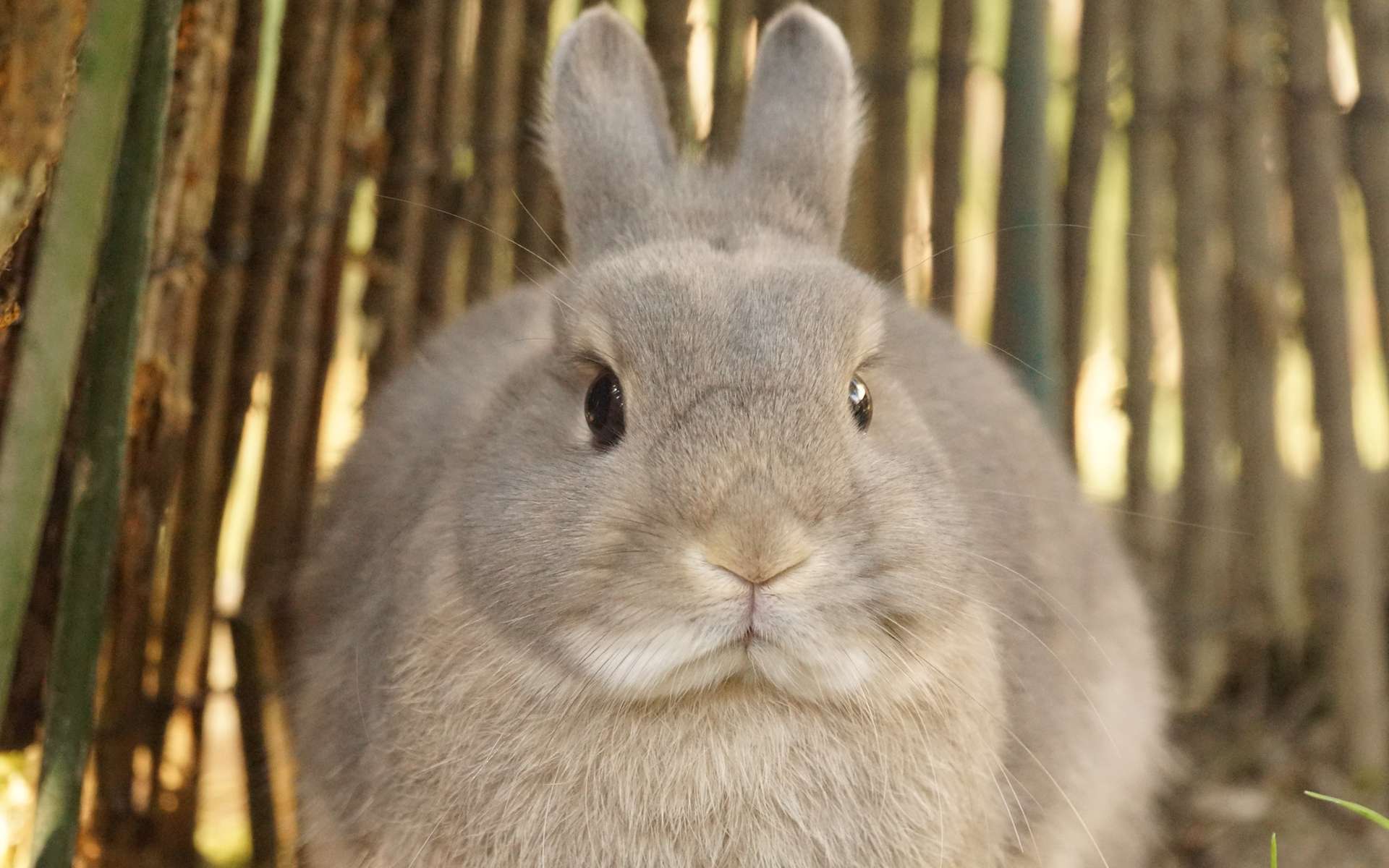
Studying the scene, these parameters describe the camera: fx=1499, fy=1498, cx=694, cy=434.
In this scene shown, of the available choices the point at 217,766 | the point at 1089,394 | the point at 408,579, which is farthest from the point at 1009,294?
the point at 217,766

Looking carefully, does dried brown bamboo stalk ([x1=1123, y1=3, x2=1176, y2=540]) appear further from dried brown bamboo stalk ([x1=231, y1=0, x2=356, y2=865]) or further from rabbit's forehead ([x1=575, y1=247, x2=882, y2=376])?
dried brown bamboo stalk ([x1=231, y1=0, x2=356, y2=865])

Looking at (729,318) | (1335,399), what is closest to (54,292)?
(729,318)

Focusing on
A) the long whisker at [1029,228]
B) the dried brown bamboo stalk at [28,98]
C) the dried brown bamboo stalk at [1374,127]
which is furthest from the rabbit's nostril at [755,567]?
the dried brown bamboo stalk at [1374,127]

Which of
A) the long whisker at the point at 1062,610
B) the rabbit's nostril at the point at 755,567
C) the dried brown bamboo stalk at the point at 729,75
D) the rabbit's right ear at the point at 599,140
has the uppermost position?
the dried brown bamboo stalk at the point at 729,75

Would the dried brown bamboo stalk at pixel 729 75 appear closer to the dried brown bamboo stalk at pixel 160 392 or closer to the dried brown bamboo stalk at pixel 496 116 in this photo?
the dried brown bamboo stalk at pixel 496 116

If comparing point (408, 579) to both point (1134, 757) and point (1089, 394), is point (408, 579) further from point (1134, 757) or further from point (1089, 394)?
point (1089, 394)

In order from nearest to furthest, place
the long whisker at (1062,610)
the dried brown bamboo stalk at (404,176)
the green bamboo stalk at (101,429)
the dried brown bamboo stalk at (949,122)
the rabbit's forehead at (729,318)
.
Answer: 1. the rabbit's forehead at (729,318)
2. the green bamboo stalk at (101,429)
3. the long whisker at (1062,610)
4. the dried brown bamboo stalk at (404,176)
5. the dried brown bamboo stalk at (949,122)
